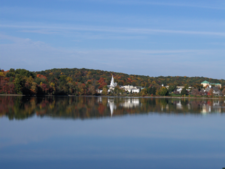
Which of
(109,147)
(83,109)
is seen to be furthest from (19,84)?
(109,147)

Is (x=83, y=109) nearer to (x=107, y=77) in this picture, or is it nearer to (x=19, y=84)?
(x=19, y=84)

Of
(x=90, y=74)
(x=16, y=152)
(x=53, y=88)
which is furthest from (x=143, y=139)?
(x=90, y=74)

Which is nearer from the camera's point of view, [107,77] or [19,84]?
[19,84]

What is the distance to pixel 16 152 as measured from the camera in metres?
8.77

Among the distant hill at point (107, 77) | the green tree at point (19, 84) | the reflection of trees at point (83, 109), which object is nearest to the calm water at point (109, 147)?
the reflection of trees at point (83, 109)

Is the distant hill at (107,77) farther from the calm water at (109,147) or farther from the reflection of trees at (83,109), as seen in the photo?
the calm water at (109,147)

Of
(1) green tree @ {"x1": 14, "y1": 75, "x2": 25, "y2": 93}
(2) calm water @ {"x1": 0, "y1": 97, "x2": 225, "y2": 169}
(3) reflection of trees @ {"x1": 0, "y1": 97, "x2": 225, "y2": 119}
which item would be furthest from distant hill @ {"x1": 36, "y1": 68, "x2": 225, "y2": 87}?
(2) calm water @ {"x1": 0, "y1": 97, "x2": 225, "y2": 169}

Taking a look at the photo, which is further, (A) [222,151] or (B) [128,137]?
(B) [128,137]

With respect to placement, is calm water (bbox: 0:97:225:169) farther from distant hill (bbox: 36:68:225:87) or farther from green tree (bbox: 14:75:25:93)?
distant hill (bbox: 36:68:225:87)

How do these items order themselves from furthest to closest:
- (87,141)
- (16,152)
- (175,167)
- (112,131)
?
1. (112,131)
2. (87,141)
3. (16,152)
4. (175,167)

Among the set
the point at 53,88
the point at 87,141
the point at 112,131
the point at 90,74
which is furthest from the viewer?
the point at 90,74

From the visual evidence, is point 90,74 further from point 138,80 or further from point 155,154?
point 155,154

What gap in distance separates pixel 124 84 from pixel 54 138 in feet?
361

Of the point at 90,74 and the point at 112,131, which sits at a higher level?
the point at 90,74
